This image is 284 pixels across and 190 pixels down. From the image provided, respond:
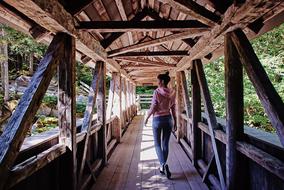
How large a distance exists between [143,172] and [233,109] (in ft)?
8.79

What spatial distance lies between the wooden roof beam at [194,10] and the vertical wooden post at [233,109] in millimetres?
321

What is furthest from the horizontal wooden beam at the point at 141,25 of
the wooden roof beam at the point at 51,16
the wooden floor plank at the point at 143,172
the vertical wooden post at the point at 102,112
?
the wooden floor plank at the point at 143,172

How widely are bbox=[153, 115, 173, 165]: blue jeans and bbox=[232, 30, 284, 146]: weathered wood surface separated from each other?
7.41 feet

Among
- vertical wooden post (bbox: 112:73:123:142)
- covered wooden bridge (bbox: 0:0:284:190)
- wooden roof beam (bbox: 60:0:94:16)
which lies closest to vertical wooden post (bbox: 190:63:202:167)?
covered wooden bridge (bbox: 0:0:284:190)

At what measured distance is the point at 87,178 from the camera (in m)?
4.33

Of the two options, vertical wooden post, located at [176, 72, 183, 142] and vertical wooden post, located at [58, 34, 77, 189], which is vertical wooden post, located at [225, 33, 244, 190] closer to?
vertical wooden post, located at [58, 34, 77, 189]

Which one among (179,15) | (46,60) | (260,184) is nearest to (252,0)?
(260,184)

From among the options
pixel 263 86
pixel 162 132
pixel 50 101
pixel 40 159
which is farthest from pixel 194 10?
pixel 50 101

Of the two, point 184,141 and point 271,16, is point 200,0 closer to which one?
point 271,16

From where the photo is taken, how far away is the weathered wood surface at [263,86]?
84.2 inches

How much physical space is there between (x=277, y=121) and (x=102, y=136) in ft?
13.8

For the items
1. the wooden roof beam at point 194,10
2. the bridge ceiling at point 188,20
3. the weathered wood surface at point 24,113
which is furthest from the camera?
the wooden roof beam at point 194,10

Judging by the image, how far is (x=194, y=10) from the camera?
3033 mm

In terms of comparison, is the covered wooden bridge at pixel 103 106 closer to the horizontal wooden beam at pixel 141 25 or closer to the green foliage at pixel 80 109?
the horizontal wooden beam at pixel 141 25
